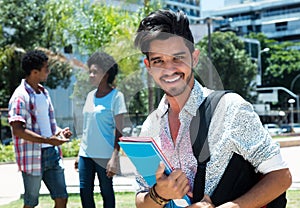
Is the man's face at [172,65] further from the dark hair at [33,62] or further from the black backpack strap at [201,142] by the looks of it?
the dark hair at [33,62]

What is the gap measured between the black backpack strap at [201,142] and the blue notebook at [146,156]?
0.17 ft

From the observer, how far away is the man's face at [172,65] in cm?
167

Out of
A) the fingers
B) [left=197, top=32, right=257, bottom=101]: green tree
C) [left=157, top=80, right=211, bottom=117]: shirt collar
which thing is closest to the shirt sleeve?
[left=157, top=80, right=211, bottom=117]: shirt collar

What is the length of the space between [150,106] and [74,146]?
1366 cm

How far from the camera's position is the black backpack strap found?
1614 millimetres

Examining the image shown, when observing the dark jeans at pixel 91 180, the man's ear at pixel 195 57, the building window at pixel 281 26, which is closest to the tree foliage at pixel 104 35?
the man's ear at pixel 195 57

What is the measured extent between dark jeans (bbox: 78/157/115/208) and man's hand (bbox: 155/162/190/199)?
8.87 ft

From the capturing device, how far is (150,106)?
1.93m

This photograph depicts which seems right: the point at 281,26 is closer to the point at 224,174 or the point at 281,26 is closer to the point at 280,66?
the point at 280,66

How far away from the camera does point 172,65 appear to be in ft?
5.50

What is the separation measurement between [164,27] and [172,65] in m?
0.13

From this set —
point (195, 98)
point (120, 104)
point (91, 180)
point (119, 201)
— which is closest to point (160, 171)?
point (195, 98)

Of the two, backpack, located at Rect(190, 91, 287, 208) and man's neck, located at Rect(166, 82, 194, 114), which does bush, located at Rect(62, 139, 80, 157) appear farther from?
backpack, located at Rect(190, 91, 287, 208)

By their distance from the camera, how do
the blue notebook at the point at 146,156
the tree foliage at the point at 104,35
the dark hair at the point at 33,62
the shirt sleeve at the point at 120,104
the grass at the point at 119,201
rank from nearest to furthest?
the blue notebook at the point at 146,156
the tree foliage at the point at 104,35
the shirt sleeve at the point at 120,104
the dark hair at the point at 33,62
the grass at the point at 119,201
